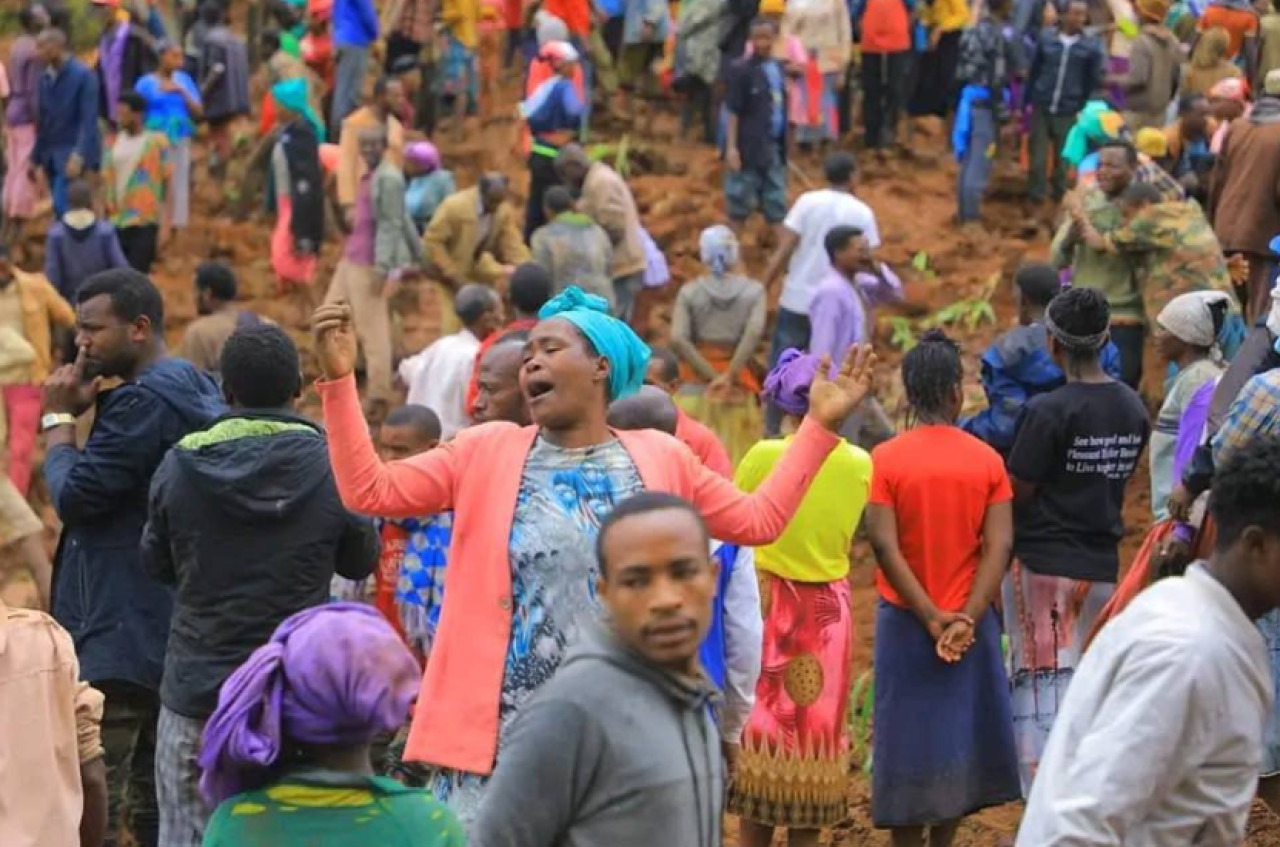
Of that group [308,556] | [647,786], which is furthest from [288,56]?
[647,786]

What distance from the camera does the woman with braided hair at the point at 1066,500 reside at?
7.19 metres

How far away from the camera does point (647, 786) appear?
376 cm

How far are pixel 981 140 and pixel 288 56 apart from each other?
5.40 meters

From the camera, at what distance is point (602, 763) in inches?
146

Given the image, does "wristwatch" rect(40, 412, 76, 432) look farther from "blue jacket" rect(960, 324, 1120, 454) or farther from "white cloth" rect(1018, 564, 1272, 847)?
"white cloth" rect(1018, 564, 1272, 847)

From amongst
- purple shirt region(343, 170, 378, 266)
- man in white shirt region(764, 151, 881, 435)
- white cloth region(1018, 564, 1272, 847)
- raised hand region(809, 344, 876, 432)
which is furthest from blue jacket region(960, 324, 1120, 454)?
purple shirt region(343, 170, 378, 266)

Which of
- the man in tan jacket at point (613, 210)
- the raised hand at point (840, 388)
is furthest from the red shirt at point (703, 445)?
the man in tan jacket at point (613, 210)

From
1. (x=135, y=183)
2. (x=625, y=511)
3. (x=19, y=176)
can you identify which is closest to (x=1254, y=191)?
(x=625, y=511)

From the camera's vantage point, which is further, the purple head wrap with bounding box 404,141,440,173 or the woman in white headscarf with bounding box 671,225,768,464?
the purple head wrap with bounding box 404,141,440,173

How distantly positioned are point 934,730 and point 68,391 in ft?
9.10

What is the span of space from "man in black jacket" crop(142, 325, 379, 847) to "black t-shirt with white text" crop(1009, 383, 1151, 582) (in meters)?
2.48

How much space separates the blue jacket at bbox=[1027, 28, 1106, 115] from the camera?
52.6 feet

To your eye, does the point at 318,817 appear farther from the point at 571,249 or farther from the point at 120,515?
the point at 571,249

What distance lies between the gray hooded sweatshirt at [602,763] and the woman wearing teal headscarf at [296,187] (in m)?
11.3
